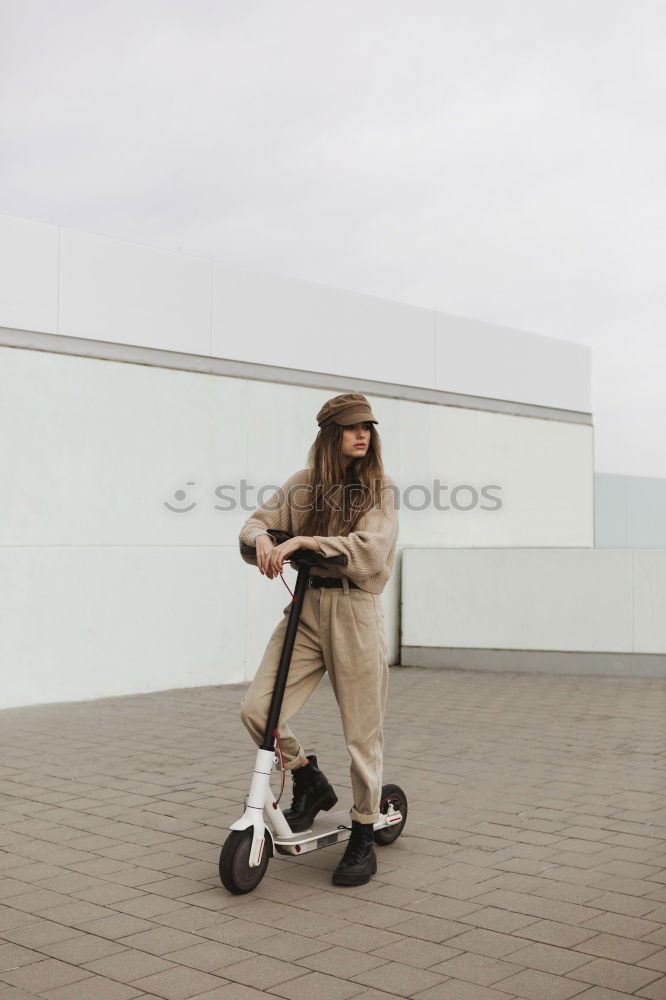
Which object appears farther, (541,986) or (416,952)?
(416,952)

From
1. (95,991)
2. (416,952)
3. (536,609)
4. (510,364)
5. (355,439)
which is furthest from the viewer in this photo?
(510,364)

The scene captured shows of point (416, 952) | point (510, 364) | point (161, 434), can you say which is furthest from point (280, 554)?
point (510, 364)

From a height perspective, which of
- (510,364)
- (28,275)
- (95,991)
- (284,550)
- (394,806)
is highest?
(510,364)

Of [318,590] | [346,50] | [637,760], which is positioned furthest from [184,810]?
[346,50]

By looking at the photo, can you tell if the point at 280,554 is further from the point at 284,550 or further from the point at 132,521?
the point at 132,521

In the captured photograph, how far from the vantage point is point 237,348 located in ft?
35.4

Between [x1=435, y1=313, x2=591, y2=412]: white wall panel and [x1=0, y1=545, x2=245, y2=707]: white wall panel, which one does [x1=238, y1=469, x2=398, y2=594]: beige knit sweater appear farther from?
[x1=435, y1=313, x2=591, y2=412]: white wall panel

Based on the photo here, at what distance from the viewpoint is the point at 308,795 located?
4602mm

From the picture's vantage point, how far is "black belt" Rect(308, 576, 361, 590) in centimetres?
445

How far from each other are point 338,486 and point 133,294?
5864 millimetres

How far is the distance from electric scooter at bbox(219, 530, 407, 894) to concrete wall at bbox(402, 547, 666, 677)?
21.7 feet

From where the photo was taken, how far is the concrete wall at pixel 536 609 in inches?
422

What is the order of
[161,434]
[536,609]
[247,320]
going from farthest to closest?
[536,609] → [247,320] → [161,434]

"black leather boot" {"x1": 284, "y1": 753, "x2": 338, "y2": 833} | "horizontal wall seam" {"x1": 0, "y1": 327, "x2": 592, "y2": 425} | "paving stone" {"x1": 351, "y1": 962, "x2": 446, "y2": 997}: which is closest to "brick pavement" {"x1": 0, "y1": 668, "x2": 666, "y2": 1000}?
"paving stone" {"x1": 351, "y1": 962, "x2": 446, "y2": 997}
